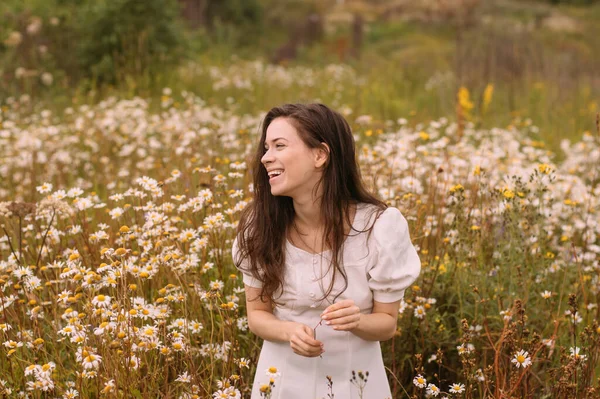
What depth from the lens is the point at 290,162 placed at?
7.11ft

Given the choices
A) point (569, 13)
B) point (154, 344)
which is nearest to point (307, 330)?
point (154, 344)

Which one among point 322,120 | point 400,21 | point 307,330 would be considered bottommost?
point 400,21

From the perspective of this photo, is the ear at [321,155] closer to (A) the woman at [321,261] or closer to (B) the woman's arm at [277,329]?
(A) the woman at [321,261]

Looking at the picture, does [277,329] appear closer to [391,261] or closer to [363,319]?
[363,319]

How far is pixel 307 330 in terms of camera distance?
1.96 meters

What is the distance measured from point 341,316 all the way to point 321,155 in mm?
562

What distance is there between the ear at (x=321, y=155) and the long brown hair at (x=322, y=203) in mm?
14

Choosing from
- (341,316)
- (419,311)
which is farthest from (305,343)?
(419,311)

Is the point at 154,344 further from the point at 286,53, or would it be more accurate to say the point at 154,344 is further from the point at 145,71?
the point at 286,53

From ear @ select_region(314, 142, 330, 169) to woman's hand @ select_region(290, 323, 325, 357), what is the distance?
54 centimetres

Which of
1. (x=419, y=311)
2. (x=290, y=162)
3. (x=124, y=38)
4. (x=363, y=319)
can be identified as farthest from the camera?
(x=124, y=38)

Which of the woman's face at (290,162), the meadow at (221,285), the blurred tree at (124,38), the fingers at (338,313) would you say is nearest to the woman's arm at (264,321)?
the meadow at (221,285)

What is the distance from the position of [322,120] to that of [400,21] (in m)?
24.1

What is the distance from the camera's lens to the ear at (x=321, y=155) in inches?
87.2
